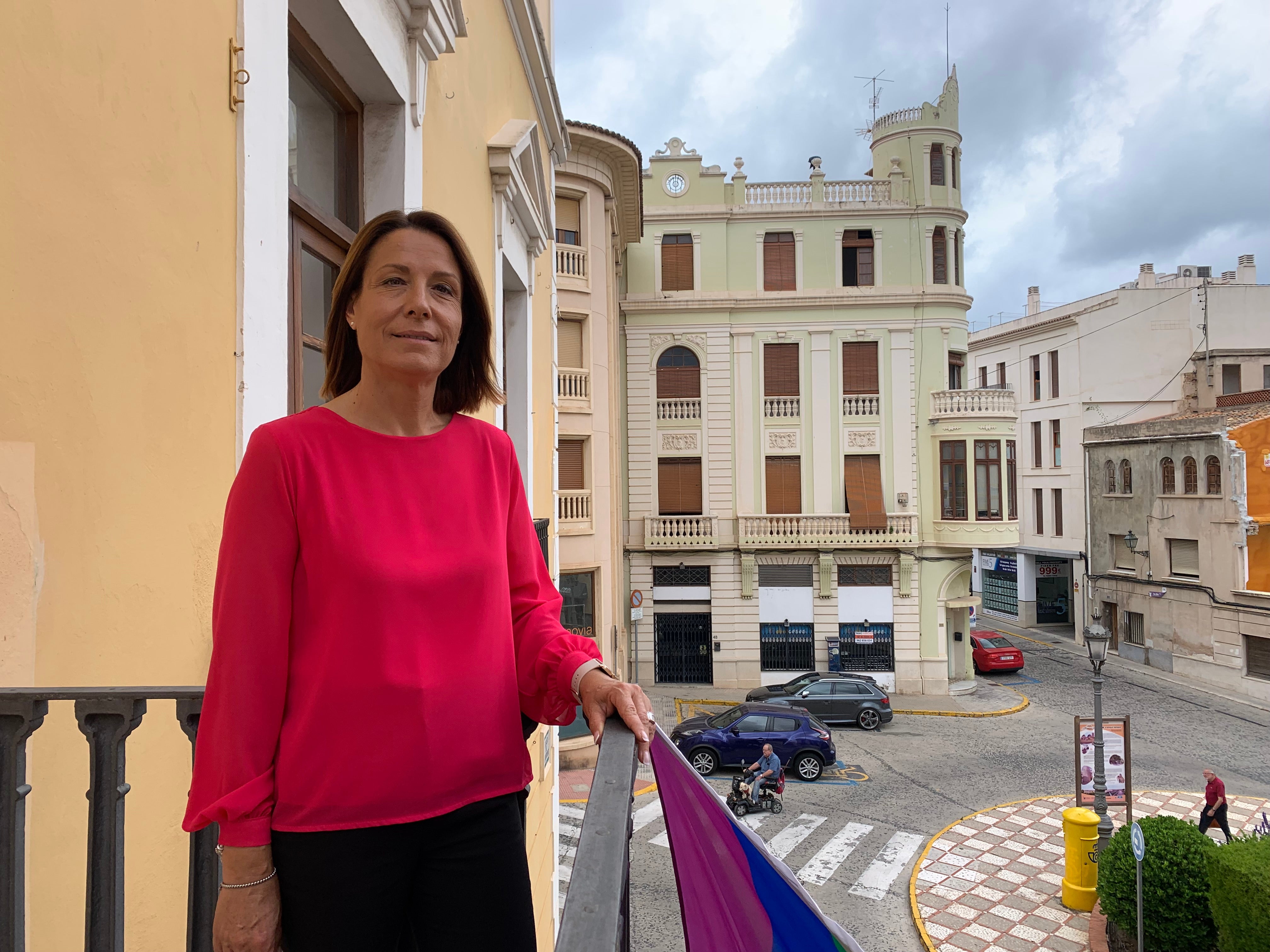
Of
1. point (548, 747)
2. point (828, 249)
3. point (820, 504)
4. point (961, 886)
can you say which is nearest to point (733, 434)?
point (820, 504)

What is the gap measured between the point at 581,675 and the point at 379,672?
43 centimetres

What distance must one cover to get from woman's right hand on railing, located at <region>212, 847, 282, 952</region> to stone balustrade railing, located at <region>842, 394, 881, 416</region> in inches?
944

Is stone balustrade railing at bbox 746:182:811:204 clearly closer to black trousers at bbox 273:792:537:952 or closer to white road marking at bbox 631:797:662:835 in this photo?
white road marking at bbox 631:797:662:835

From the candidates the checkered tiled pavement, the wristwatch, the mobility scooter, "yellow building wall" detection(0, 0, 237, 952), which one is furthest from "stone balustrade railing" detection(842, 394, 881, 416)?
the wristwatch

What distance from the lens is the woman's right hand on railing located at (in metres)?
1.32

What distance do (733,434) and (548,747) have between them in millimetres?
17540

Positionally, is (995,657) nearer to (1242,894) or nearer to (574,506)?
(574,506)

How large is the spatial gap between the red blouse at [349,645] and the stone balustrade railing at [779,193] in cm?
2501

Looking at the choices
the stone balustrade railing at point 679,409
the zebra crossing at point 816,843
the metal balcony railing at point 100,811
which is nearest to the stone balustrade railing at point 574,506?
the zebra crossing at point 816,843

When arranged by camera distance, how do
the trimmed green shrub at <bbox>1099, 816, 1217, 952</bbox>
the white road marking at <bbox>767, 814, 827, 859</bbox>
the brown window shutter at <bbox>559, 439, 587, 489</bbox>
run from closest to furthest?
the trimmed green shrub at <bbox>1099, 816, 1217, 952</bbox>, the white road marking at <bbox>767, 814, 827, 859</bbox>, the brown window shutter at <bbox>559, 439, 587, 489</bbox>

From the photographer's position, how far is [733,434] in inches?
961

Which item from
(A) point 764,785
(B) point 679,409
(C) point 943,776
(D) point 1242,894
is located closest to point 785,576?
(B) point 679,409

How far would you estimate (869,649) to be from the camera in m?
23.8

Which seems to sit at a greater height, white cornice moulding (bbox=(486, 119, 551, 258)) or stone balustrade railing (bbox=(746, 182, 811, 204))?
stone balustrade railing (bbox=(746, 182, 811, 204))
